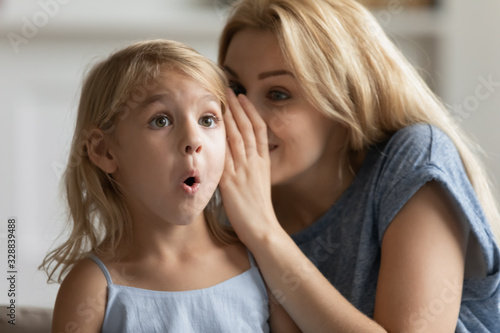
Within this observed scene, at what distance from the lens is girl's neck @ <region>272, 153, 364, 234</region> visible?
1436 mm

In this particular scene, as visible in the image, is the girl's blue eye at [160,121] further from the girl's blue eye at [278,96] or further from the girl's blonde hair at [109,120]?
the girl's blue eye at [278,96]

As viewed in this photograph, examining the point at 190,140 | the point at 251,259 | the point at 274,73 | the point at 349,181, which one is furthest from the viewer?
the point at 349,181

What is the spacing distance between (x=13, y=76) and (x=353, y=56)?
7.01 ft

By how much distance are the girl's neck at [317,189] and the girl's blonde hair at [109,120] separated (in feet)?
1.02

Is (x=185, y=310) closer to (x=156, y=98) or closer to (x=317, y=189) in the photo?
(x=156, y=98)

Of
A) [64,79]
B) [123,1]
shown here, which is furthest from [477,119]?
[64,79]

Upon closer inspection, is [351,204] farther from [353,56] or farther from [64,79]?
[64,79]

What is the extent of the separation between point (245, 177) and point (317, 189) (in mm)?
292

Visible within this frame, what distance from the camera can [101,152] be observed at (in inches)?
42.6
